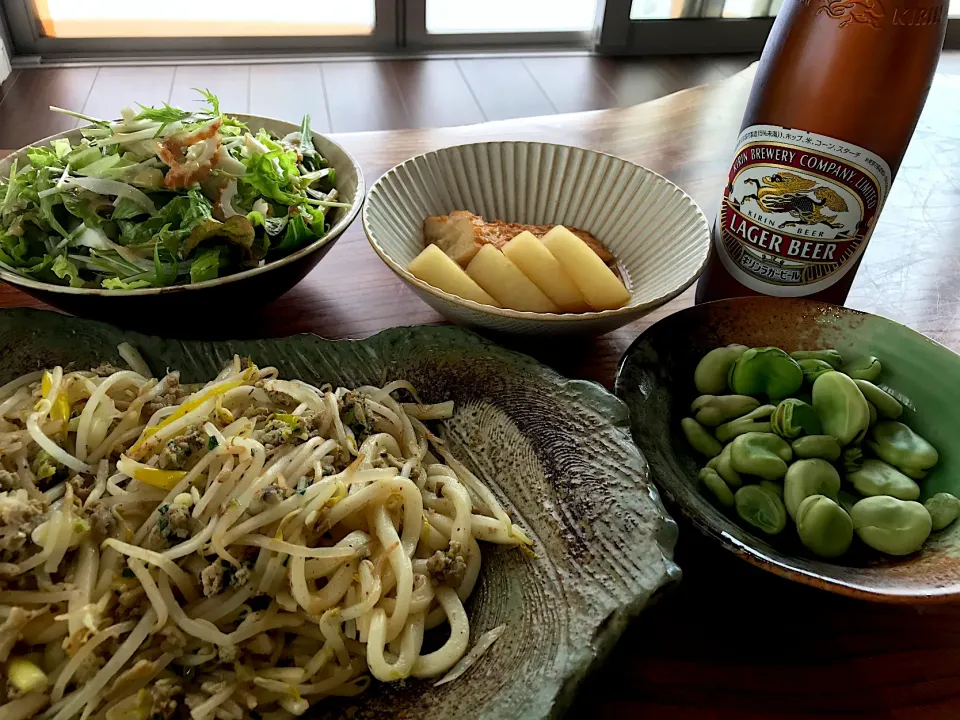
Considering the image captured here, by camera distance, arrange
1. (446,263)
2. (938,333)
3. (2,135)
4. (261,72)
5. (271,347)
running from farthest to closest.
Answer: (261,72), (2,135), (938,333), (446,263), (271,347)

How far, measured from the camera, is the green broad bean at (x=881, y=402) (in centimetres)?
93

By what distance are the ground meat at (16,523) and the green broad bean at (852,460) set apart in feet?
2.92

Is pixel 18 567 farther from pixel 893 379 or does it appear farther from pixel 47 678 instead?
pixel 893 379

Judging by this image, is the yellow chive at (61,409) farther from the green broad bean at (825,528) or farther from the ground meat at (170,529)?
the green broad bean at (825,528)

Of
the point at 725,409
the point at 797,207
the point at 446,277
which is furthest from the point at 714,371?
the point at 446,277

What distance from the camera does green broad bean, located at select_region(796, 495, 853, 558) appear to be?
788mm

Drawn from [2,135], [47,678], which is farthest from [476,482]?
[2,135]

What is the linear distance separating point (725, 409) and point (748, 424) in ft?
0.13

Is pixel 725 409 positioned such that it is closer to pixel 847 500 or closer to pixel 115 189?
pixel 847 500

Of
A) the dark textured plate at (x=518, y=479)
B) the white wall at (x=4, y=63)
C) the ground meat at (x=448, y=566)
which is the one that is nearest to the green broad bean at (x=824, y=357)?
the dark textured plate at (x=518, y=479)

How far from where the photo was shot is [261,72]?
3.76 m

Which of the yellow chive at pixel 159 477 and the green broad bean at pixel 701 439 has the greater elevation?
the yellow chive at pixel 159 477

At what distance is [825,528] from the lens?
79 centimetres

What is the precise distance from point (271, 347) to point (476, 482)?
1.11 feet
